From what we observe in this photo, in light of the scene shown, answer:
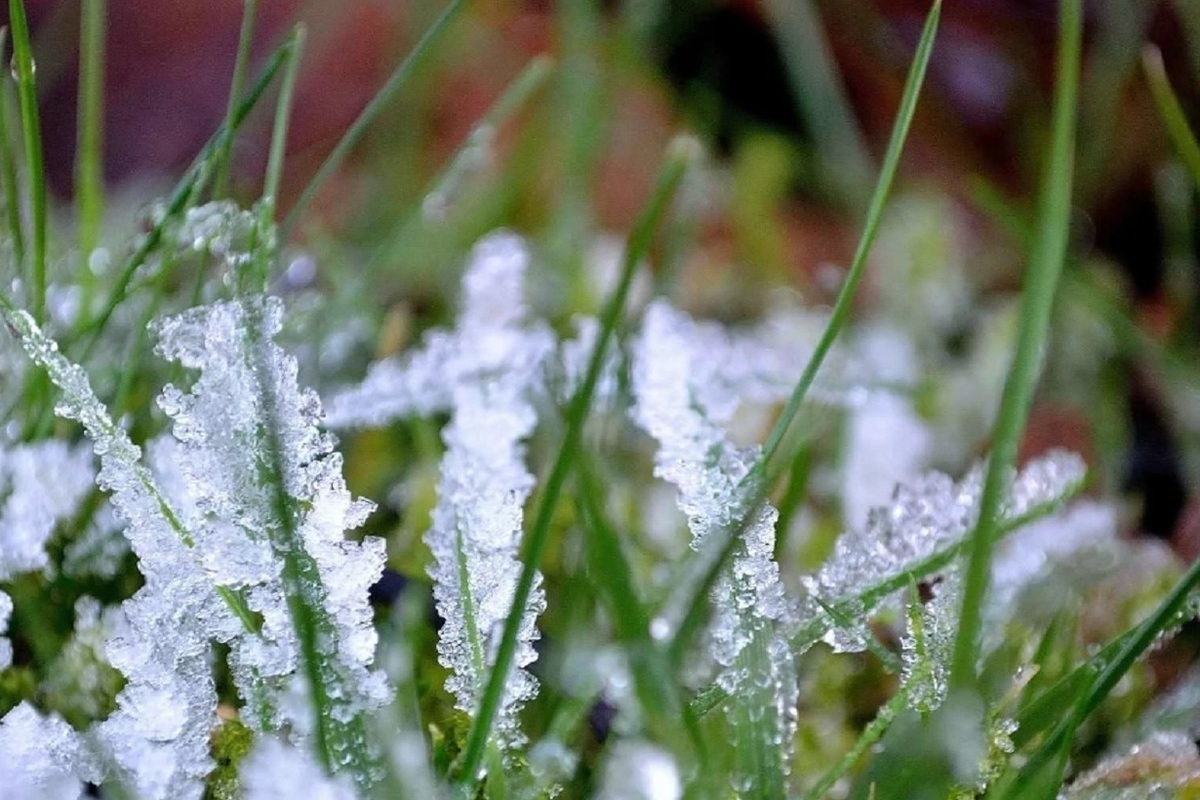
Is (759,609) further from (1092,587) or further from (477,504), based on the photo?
(1092,587)

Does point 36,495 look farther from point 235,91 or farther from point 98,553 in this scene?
point 235,91

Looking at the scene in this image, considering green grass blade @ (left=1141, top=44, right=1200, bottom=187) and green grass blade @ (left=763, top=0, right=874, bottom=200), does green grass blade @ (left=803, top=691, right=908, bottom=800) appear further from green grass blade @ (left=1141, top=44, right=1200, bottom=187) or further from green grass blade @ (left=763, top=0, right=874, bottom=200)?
green grass blade @ (left=763, top=0, right=874, bottom=200)

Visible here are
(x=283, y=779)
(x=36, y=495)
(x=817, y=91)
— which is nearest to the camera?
(x=283, y=779)

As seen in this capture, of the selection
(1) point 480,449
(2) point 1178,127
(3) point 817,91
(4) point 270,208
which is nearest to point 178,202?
(4) point 270,208

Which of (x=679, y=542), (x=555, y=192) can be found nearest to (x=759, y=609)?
(x=679, y=542)

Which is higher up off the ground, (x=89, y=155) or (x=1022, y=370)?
(x=89, y=155)

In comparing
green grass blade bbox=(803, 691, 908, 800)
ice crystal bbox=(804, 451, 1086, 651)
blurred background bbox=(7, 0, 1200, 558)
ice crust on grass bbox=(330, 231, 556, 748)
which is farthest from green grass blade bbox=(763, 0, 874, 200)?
green grass blade bbox=(803, 691, 908, 800)
